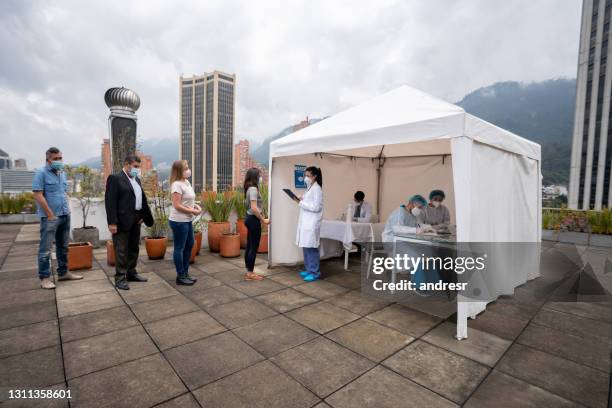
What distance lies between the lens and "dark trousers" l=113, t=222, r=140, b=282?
3.79 m

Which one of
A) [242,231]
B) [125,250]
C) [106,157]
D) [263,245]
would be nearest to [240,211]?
[242,231]

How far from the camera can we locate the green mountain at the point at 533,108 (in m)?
97.0

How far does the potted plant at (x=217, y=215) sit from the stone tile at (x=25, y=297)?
8.68 ft

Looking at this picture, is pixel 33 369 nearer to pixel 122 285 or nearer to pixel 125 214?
pixel 122 285

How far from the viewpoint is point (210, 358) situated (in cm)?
231

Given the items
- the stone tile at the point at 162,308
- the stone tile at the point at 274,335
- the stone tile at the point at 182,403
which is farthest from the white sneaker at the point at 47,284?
the stone tile at the point at 182,403

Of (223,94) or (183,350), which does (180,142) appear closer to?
(223,94)

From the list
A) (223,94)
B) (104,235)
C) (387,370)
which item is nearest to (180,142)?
(223,94)

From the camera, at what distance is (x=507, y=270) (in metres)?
3.78

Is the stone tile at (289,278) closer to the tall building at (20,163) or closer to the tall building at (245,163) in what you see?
the tall building at (245,163)

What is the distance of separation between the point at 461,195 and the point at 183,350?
2.69m

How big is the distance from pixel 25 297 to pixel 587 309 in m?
6.35

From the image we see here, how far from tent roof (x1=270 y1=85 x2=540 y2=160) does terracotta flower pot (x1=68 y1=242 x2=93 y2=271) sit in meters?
3.15

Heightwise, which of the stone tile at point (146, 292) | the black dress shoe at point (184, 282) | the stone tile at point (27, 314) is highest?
the black dress shoe at point (184, 282)
